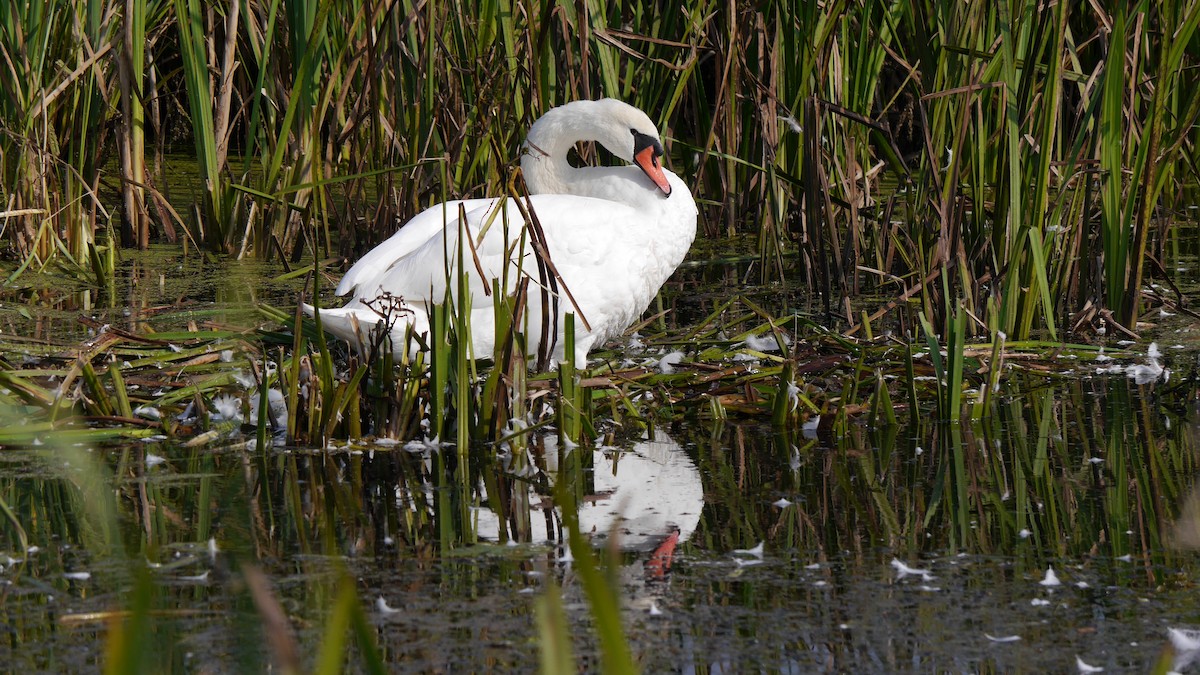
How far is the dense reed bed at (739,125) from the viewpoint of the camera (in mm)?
4340

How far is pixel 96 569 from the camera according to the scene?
2.64 m

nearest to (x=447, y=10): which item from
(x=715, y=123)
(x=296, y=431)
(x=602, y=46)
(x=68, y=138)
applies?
(x=602, y=46)

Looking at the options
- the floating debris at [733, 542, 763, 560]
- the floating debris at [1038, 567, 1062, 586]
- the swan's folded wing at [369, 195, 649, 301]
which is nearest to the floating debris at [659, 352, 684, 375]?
the swan's folded wing at [369, 195, 649, 301]

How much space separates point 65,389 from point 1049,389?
2.53 m

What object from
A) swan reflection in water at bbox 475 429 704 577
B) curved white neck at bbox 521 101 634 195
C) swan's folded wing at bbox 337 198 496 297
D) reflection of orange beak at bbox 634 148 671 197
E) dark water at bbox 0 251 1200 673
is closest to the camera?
dark water at bbox 0 251 1200 673

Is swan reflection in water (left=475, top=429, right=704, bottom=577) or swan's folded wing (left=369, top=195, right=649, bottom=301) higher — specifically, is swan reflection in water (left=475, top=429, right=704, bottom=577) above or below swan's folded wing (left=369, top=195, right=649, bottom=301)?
below

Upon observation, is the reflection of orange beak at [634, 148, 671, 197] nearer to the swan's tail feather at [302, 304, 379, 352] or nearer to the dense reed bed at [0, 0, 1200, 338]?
the dense reed bed at [0, 0, 1200, 338]

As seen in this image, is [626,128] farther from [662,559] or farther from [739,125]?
[662,559]

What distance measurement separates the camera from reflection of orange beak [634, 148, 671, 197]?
431cm

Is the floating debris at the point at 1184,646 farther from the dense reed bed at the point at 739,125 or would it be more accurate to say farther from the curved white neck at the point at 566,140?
the curved white neck at the point at 566,140

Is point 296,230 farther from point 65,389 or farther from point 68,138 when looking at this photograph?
point 65,389

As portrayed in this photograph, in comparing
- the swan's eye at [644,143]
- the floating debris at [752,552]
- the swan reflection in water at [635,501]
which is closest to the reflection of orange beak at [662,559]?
the swan reflection in water at [635,501]

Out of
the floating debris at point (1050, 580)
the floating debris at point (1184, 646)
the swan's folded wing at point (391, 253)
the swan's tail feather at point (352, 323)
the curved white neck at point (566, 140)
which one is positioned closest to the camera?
the floating debris at point (1184, 646)

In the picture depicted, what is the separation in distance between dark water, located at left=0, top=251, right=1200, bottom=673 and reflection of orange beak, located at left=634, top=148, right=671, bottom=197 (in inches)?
30.7
